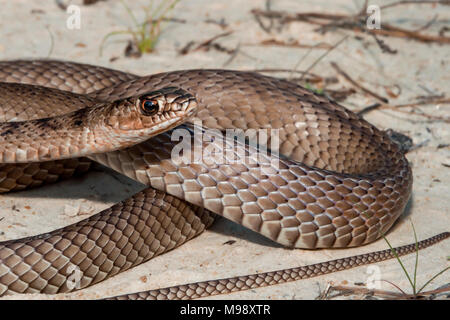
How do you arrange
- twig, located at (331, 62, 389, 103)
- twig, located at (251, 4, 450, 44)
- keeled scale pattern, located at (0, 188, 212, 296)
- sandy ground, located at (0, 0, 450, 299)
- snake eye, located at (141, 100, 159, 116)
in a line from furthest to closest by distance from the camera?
twig, located at (251, 4, 450, 44), twig, located at (331, 62, 389, 103), sandy ground, located at (0, 0, 450, 299), snake eye, located at (141, 100, 159, 116), keeled scale pattern, located at (0, 188, 212, 296)

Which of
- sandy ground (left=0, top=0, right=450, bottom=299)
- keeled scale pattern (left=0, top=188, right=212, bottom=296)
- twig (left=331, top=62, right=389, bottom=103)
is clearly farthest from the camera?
twig (left=331, top=62, right=389, bottom=103)

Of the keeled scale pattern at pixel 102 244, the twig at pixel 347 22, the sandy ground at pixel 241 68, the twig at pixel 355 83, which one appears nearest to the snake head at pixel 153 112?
the keeled scale pattern at pixel 102 244

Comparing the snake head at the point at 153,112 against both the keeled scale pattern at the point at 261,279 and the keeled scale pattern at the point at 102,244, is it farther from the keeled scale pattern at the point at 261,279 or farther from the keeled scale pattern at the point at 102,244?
the keeled scale pattern at the point at 261,279

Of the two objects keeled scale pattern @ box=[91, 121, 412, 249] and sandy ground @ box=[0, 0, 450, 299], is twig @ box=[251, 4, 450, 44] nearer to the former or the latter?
sandy ground @ box=[0, 0, 450, 299]

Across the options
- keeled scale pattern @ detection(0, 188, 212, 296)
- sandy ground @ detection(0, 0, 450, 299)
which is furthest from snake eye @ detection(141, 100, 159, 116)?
sandy ground @ detection(0, 0, 450, 299)

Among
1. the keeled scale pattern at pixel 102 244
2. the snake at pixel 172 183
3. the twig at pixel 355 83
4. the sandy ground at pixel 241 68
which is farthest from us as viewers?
the twig at pixel 355 83

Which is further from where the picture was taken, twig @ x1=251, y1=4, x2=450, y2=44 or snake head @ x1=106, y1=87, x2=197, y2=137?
twig @ x1=251, y1=4, x2=450, y2=44

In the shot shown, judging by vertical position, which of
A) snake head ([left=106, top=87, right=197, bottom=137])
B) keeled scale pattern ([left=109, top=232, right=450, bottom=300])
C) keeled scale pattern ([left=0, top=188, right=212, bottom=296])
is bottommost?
keeled scale pattern ([left=109, top=232, right=450, bottom=300])
